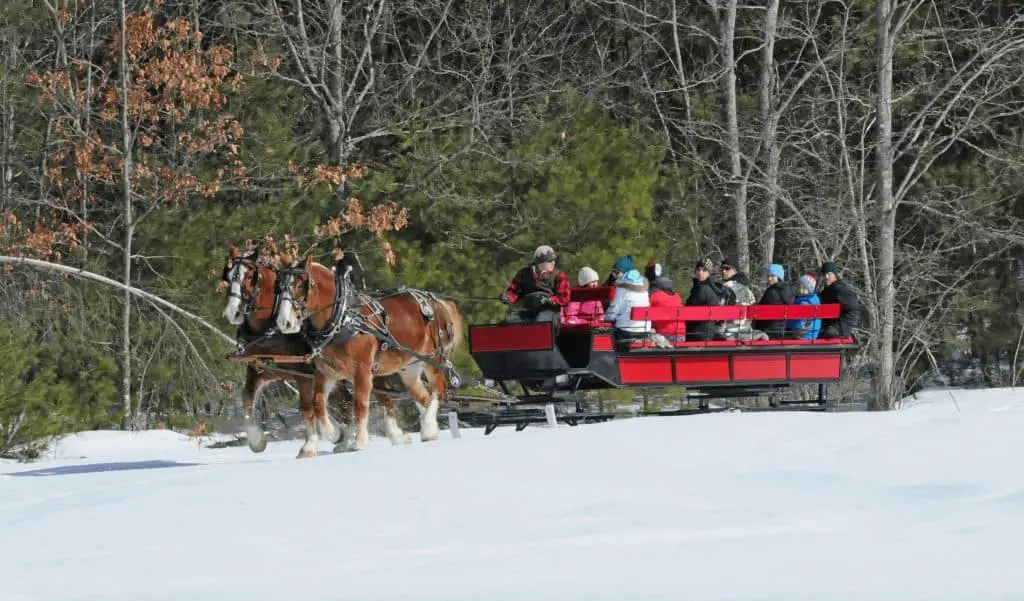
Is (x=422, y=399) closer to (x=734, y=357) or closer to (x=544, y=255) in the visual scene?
(x=544, y=255)

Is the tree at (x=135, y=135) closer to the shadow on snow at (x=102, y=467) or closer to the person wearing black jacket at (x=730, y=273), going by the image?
the shadow on snow at (x=102, y=467)

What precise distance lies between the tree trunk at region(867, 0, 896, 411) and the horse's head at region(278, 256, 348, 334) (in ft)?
32.8

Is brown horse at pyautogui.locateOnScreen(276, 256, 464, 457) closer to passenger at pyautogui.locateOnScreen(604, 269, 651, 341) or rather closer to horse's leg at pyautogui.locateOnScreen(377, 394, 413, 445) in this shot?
horse's leg at pyautogui.locateOnScreen(377, 394, 413, 445)

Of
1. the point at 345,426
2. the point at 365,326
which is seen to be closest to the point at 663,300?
the point at 365,326

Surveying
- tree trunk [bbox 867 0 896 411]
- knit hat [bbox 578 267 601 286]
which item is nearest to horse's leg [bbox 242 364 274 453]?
knit hat [bbox 578 267 601 286]

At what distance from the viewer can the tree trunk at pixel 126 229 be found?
757 inches

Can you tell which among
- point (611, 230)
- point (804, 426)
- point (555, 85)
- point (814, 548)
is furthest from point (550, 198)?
point (814, 548)

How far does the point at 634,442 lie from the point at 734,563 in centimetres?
345

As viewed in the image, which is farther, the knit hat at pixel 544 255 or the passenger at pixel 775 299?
the passenger at pixel 775 299

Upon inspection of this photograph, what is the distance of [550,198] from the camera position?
21422mm

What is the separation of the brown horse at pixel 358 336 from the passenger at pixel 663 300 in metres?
1.95

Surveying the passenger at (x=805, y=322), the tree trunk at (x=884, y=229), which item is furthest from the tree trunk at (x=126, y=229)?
the tree trunk at (x=884, y=229)

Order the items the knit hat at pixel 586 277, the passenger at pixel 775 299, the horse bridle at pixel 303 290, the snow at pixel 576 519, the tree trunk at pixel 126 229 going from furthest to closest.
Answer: the tree trunk at pixel 126 229
the passenger at pixel 775 299
the knit hat at pixel 586 277
the horse bridle at pixel 303 290
the snow at pixel 576 519

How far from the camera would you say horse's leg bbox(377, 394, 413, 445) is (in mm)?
14469
